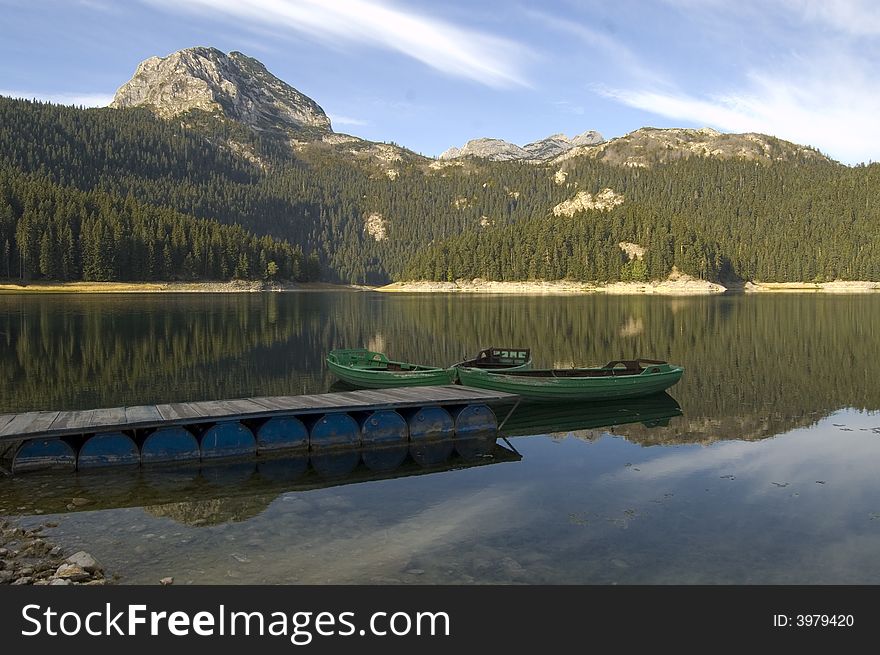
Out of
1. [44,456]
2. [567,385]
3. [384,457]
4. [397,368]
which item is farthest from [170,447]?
[567,385]

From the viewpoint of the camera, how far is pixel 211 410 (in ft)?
78.3

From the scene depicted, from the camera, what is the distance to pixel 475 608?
37.8 feet

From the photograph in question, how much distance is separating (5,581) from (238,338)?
50.0 metres

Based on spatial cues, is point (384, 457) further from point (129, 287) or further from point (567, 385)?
point (129, 287)

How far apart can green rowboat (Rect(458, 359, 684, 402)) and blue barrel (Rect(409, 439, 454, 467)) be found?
6.54 meters

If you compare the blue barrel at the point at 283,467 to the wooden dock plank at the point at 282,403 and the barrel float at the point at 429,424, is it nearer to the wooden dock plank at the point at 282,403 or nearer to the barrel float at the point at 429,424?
the wooden dock plank at the point at 282,403

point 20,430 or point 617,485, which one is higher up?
point 20,430

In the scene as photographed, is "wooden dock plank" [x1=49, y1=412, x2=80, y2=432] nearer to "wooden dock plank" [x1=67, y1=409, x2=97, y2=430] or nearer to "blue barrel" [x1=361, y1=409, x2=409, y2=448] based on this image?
"wooden dock plank" [x1=67, y1=409, x2=97, y2=430]

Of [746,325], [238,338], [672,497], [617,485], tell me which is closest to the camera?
[672,497]

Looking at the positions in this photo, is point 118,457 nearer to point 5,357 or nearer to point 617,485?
point 617,485

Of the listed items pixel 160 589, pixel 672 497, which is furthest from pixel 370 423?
pixel 160 589

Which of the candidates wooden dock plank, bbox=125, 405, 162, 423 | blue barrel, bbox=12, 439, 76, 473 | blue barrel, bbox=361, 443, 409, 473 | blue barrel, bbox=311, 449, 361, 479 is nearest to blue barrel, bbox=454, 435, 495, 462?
blue barrel, bbox=361, 443, 409, 473

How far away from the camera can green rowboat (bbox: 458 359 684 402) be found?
3183 cm

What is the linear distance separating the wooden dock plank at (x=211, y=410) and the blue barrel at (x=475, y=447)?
1662mm
